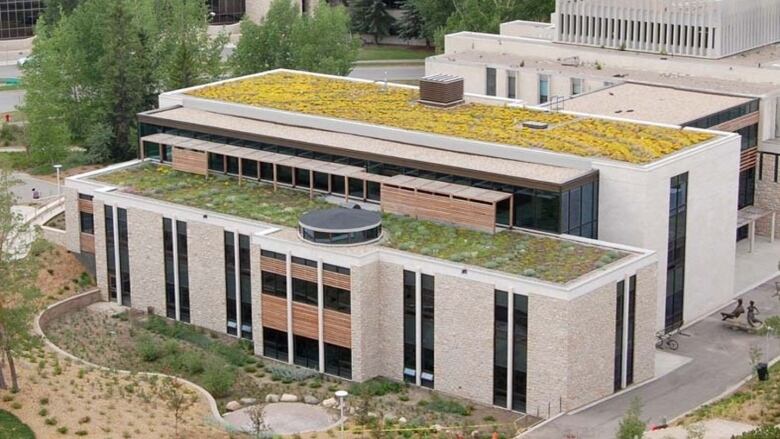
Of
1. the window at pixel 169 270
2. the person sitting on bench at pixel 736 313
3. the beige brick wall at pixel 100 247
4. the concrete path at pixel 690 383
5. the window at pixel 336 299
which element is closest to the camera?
the concrete path at pixel 690 383

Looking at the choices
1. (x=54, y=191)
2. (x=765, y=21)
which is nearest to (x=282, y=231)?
(x=54, y=191)

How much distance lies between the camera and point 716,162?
223 feet

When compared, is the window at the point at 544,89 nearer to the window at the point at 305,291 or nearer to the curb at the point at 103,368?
the window at the point at 305,291

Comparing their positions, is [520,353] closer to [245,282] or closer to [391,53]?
[245,282]

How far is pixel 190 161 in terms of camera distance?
73.2 metres

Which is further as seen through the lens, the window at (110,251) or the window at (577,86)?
the window at (577,86)

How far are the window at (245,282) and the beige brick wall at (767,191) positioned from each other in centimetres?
2722

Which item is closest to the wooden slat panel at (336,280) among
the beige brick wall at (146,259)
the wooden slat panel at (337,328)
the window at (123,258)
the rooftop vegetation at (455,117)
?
the wooden slat panel at (337,328)

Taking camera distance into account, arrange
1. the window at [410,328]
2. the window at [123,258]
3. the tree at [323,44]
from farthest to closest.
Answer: the tree at [323,44] < the window at [123,258] < the window at [410,328]

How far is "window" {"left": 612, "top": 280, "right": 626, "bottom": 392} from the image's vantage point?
197ft

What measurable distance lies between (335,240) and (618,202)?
11524mm

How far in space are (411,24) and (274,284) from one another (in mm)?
73082

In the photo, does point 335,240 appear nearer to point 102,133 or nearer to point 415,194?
point 415,194

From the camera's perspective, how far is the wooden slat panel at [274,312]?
64.1 meters
